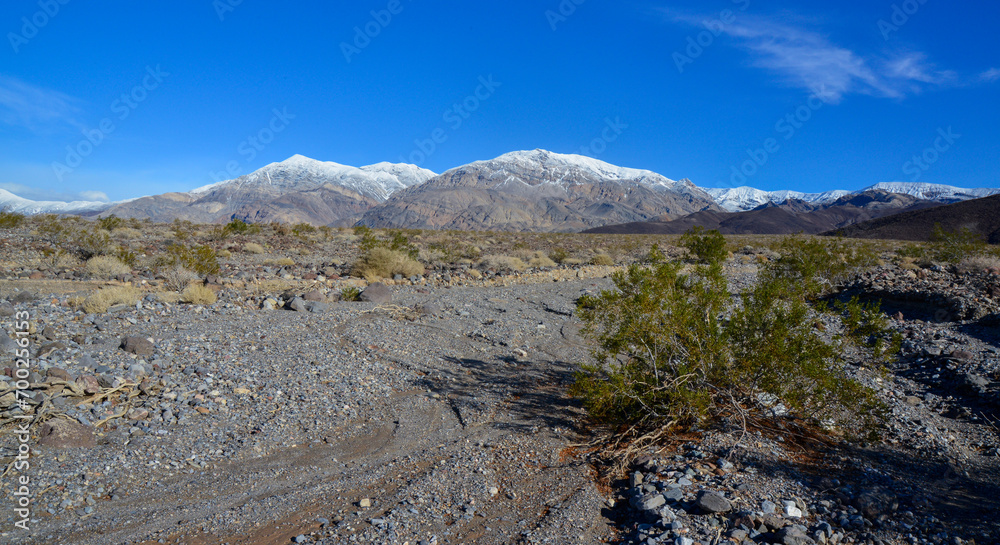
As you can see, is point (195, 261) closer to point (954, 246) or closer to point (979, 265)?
point (979, 265)

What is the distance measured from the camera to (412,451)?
530cm

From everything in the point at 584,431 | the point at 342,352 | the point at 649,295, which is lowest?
the point at 584,431

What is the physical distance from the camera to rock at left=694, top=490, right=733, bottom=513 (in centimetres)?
378

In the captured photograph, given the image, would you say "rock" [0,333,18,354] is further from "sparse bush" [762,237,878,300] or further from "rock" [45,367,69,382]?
"sparse bush" [762,237,878,300]

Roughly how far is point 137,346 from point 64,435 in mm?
2777

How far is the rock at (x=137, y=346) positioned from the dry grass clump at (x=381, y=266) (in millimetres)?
9572

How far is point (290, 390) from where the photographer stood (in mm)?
6680

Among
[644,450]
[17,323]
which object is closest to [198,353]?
[17,323]

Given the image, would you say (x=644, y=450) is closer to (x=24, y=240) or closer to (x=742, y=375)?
(x=742, y=375)

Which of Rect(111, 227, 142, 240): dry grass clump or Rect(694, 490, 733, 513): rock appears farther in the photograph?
Rect(111, 227, 142, 240): dry grass clump

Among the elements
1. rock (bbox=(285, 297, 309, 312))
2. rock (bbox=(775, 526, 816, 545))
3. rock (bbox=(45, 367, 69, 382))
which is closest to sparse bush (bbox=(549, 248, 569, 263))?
rock (bbox=(285, 297, 309, 312))

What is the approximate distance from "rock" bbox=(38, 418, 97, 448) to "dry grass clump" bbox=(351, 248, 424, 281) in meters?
12.0

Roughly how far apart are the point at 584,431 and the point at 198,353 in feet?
20.0

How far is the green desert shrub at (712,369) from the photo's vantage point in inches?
200
